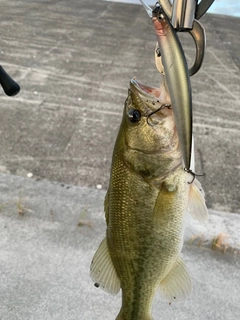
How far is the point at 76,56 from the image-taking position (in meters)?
7.70

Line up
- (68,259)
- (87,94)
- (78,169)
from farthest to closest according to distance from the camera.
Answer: (87,94) < (78,169) < (68,259)

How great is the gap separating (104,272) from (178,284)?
0.26m

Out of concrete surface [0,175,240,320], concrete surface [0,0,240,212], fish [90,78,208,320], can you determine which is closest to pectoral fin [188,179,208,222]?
fish [90,78,208,320]

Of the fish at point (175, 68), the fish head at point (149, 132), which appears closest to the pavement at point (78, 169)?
the fish head at point (149, 132)

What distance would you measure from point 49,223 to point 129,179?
90.7 inches

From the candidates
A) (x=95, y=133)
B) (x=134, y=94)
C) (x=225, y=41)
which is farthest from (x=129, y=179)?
(x=225, y=41)

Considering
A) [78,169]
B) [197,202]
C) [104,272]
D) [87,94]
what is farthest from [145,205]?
[87,94]

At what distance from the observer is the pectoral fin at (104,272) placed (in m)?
1.41

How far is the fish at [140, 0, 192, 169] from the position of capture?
34.6 inches

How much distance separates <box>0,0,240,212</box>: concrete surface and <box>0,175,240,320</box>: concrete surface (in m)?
0.36

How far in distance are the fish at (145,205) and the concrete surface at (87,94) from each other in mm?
2647

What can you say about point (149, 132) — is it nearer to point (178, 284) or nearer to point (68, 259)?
point (178, 284)

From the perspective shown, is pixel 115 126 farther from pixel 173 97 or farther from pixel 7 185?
pixel 173 97

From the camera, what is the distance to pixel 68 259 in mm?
3191
